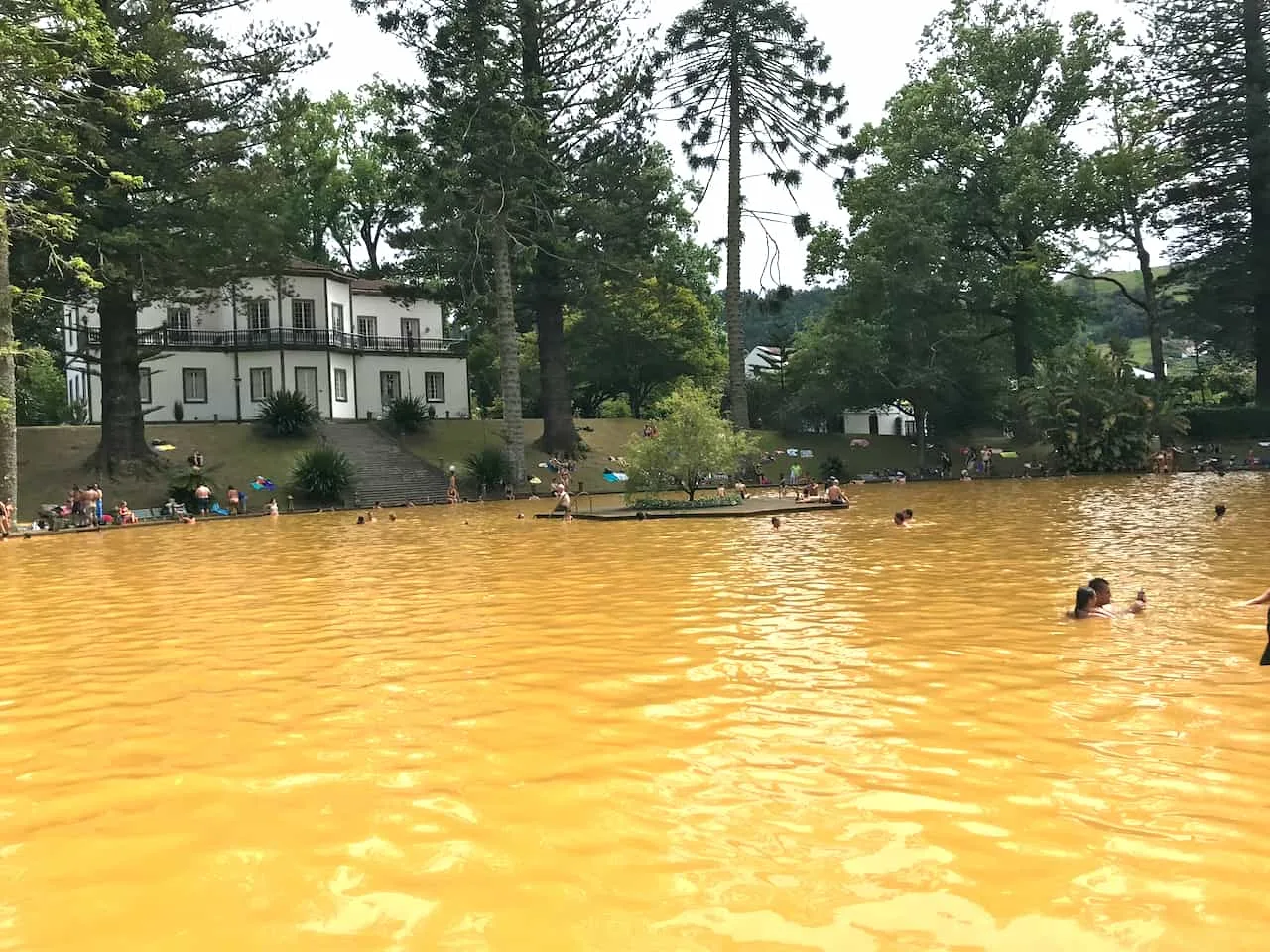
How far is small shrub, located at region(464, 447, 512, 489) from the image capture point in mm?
43844

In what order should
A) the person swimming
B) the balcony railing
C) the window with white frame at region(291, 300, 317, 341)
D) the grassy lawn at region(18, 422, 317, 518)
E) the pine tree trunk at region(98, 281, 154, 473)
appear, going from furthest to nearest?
the window with white frame at region(291, 300, 317, 341) → the balcony railing → the pine tree trunk at region(98, 281, 154, 473) → the grassy lawn at region(18, 422, 317, 518) → the person swimming

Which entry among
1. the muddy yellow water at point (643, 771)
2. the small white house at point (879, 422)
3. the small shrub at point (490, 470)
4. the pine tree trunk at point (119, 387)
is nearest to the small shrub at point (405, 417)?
the small shrub at point (490, 470)

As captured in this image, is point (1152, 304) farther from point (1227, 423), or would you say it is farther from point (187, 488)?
point (187, 488)

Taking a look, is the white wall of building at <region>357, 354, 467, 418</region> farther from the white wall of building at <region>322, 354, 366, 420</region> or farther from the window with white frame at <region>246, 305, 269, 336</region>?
the window with white frame at <region>246, 305, 269, 336</region>

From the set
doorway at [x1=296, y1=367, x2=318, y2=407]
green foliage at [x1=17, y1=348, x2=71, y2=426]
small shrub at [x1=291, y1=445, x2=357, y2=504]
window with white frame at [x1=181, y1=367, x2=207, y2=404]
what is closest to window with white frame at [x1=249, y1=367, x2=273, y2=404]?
doorway at [x1=296, y1=367, x2=318, y2=407]

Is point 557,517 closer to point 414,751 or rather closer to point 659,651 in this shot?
point 659,651

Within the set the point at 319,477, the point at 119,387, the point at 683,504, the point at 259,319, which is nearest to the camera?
the point at 683,504

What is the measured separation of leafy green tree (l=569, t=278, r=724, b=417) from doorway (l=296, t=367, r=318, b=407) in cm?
1638

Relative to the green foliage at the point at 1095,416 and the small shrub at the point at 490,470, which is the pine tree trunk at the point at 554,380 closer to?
the small shrub at the point at 490,470

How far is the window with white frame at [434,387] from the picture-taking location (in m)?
60.2

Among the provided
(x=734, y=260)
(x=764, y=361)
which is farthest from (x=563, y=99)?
(x=764, y=361)

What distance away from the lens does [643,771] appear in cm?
646

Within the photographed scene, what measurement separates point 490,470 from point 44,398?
35.2 m

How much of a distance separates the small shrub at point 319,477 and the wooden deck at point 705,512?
12.0m
